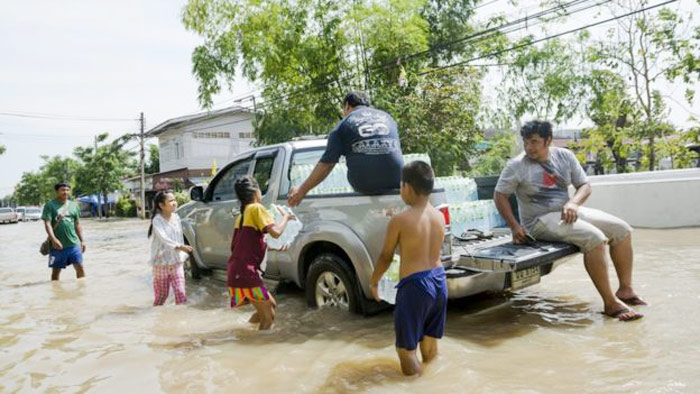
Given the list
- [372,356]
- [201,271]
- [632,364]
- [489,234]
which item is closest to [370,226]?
[372,356]

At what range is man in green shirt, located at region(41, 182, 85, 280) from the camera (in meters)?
7.46

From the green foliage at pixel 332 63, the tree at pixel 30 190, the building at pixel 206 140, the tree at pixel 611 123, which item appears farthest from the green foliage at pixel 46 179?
the tree at pixel 611 123

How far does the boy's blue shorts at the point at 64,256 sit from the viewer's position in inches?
302

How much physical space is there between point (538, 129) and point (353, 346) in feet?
8.09

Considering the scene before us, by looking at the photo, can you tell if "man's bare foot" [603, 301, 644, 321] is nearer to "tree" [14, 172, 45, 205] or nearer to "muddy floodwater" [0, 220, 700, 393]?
"muddy floodwater" [0, 220, 700, 393]

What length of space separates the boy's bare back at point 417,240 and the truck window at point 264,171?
2.80 m

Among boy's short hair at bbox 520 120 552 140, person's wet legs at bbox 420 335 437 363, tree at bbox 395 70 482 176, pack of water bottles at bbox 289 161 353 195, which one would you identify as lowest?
person's wet legs at bbox 420 335 437 363

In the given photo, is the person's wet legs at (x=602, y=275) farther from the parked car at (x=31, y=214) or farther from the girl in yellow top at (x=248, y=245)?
the parked car at (x=31, y=214)

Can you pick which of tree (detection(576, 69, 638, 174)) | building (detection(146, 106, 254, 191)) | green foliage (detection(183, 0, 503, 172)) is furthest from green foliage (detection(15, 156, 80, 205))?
tree (detection(576, 69, 638, 174))

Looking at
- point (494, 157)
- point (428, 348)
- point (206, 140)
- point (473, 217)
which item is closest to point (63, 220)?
point (473, 217)

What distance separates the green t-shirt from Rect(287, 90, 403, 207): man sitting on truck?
16.0ft

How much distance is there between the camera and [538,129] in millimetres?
4566

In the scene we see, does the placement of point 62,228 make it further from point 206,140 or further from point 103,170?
point 103,170

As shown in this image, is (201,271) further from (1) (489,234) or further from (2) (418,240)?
(2) (418,240)
